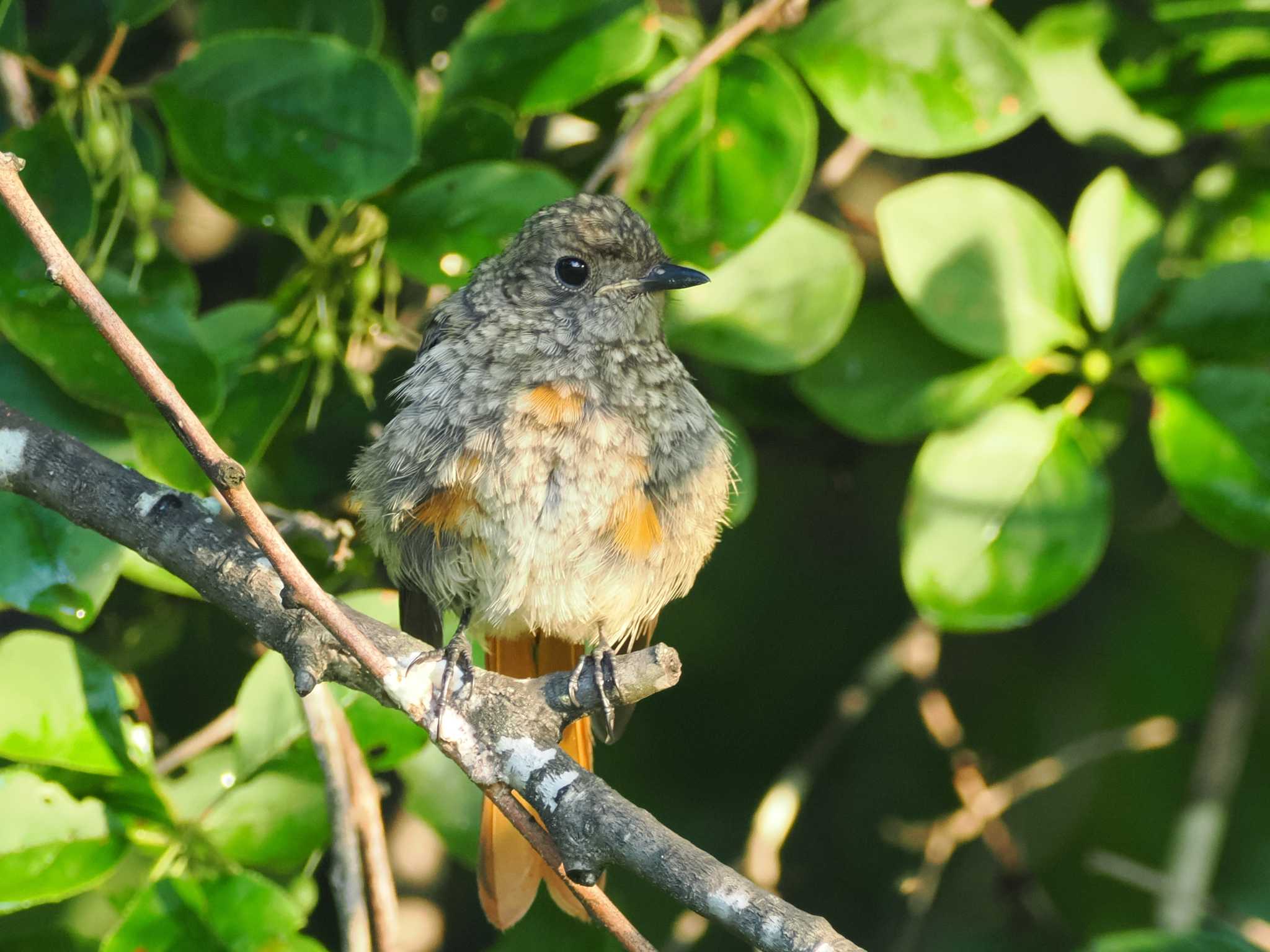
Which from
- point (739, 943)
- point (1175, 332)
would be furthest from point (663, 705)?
point (1175, 332)

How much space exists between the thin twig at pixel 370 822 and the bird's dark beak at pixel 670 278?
1.00 meters

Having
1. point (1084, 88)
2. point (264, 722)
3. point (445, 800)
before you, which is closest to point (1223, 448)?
point (1084, 88)

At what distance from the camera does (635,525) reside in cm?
243

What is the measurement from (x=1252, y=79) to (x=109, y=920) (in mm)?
3097

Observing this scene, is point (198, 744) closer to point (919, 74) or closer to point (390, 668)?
point (390, 668)

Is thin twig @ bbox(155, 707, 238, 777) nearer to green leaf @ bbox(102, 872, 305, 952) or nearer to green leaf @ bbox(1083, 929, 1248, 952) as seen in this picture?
green leaf @ bbox(102, 872, 305, 952)

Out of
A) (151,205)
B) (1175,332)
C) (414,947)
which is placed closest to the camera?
(151,205)

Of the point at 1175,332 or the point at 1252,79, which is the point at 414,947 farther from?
the point at 1252,79

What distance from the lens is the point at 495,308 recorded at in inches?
105

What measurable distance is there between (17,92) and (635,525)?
4.99 feet

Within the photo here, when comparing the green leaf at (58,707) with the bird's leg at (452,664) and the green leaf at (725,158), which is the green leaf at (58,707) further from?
the green leaf at (725,158)

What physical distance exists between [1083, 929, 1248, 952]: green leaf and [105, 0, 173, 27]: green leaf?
2.52 m

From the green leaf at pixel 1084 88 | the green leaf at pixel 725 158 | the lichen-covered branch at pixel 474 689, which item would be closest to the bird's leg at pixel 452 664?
the lichen-covered branch at pixel 474 689

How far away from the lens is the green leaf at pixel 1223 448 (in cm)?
263
